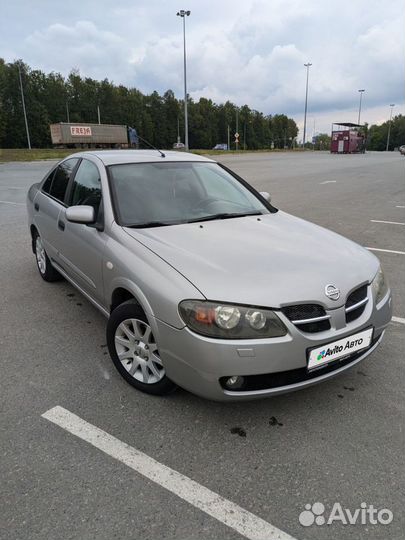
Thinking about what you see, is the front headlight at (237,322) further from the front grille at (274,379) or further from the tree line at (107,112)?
the tree line at (107,112)

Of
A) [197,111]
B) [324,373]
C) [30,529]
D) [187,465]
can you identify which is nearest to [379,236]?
[324,373]

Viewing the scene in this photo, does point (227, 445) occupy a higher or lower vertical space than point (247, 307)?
lower

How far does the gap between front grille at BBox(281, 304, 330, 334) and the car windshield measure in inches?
50.4

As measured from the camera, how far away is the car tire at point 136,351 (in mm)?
2709

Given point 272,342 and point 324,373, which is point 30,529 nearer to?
point 272,342

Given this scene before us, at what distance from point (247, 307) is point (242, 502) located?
0.93 meters

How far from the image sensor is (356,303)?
8.50 feet

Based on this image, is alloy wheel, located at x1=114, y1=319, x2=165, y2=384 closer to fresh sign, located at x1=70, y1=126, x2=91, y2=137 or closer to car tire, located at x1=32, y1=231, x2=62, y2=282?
car tire, located at x1=32, y1=231, x2=62, y2=282

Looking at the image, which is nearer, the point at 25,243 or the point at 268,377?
the point at 268,377

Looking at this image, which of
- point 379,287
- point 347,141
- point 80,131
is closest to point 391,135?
point 347,141

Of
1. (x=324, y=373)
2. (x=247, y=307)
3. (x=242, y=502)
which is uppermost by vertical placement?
(x=247, y=307)

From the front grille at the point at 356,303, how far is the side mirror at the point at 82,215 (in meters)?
1.92

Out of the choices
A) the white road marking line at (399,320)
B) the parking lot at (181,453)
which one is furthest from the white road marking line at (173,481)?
the white road marking line at (399,320)

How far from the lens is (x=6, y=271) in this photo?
5.52 metres
